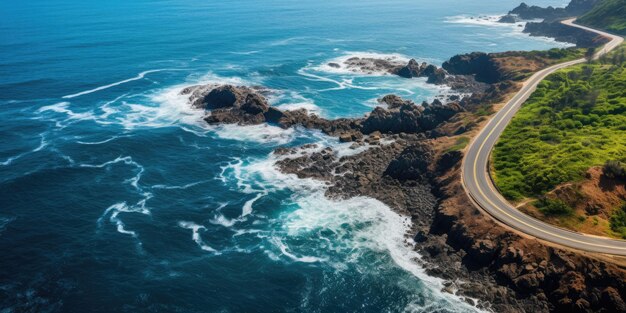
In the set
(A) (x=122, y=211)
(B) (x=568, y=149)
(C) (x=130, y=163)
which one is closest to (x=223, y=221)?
(A) (x=122, y=211)

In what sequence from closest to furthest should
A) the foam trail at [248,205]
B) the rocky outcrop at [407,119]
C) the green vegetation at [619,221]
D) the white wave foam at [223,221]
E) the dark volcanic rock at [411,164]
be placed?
the green vegetation at [619,221] < the white wave foam at [223,221] < the foam trail at [248,205] < the dark volcanic rock at [411,164] < the rocky outcrop at [407,119]

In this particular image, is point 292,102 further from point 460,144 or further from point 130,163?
point 460,144

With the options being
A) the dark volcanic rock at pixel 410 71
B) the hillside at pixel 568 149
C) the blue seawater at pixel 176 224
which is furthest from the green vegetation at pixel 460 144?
the dark volcanic rock at pixel 410 71

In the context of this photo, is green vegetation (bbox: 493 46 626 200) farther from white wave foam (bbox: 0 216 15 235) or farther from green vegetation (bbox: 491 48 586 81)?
white wave foam (bbox: 0 216 15 235)

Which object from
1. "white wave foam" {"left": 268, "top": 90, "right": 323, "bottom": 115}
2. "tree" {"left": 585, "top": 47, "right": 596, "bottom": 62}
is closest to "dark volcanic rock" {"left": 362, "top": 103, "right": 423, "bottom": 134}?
"white wave foam" {"left": 268, "top": 90, "right": 323, "bottom": 115}

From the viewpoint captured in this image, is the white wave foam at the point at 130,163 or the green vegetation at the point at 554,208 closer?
the green vegetation at the point at 554,208

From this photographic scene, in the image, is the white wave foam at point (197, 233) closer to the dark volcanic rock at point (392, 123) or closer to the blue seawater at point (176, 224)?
the blue seawater at point (176, 224)

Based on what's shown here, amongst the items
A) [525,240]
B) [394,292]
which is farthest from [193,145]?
[525,240]

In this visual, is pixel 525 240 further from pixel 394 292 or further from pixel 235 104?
pixel 235 104
